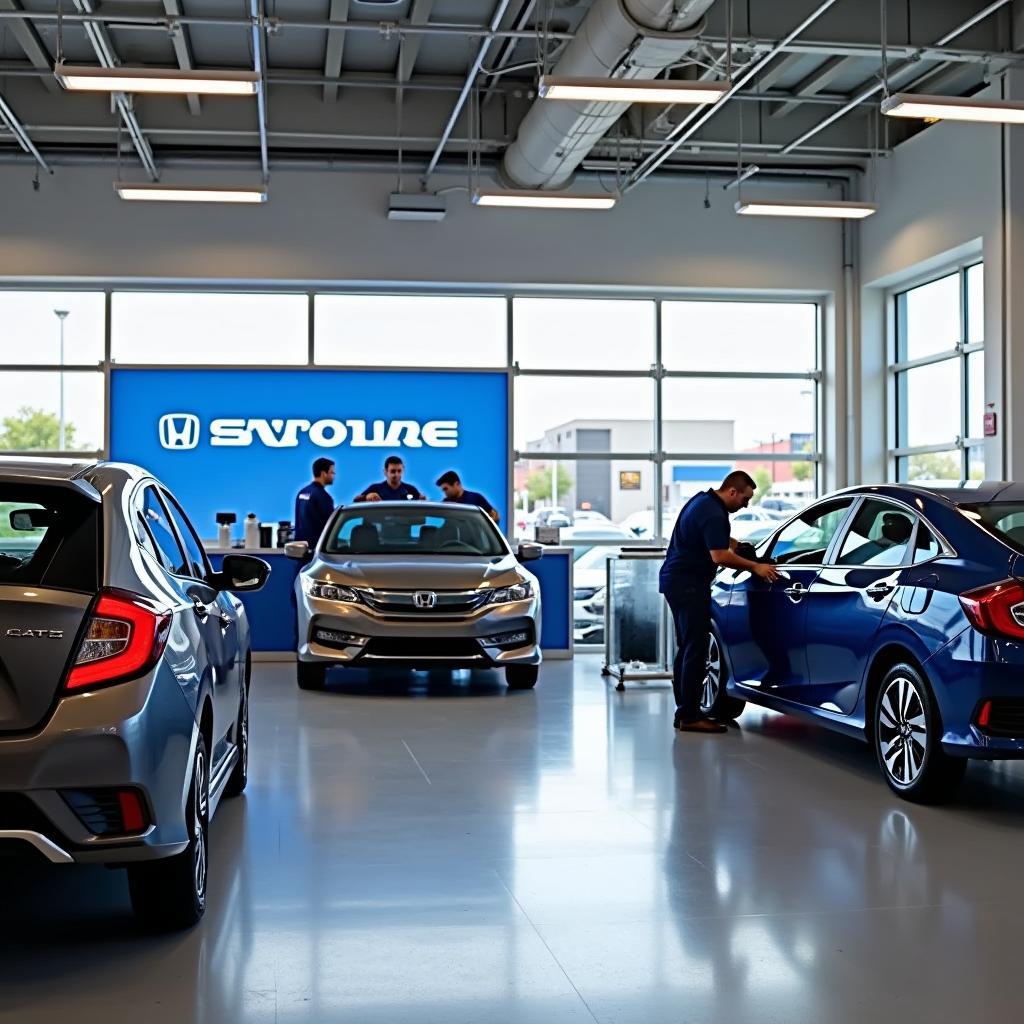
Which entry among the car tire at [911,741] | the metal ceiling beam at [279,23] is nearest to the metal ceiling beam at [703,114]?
the metal ceiling beam at [279,23]

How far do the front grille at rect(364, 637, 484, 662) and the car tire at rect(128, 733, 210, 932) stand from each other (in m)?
5.04

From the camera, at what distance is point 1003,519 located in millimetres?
5734

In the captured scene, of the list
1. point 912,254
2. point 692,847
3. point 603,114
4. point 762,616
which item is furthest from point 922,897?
point 912,254

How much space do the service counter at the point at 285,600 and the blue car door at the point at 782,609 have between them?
4.55 meters

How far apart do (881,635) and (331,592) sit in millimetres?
4303

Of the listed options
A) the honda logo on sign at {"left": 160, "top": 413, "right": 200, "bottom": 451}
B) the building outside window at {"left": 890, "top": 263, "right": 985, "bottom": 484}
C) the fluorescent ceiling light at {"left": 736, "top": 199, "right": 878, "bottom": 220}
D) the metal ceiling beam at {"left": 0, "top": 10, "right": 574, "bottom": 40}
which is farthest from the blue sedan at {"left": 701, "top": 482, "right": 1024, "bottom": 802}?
the honda logo on sign at {"left": 160, "top": 413, "right": 200, "bottom": 451}

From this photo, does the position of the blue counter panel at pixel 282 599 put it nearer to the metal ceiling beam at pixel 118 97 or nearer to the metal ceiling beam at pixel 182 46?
the metal ceiling beam at pixel 118 97

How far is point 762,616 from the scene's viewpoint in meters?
7.25

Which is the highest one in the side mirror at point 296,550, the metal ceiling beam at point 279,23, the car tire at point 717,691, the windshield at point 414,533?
the metal ceiling beam at point 279,23

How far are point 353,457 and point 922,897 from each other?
10189 millimetres

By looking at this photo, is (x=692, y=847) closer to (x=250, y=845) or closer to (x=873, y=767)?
(x=250, y=845)

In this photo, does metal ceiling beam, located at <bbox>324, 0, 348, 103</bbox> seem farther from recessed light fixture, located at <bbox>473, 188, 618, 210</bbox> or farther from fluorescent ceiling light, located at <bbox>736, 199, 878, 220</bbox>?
fluorescent ceiling light, located at <bbox>736, 199, 878, 220</bbox>

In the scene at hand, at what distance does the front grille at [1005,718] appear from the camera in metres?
5.23

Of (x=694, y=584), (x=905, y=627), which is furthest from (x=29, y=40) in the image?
(x=905, y=627)
